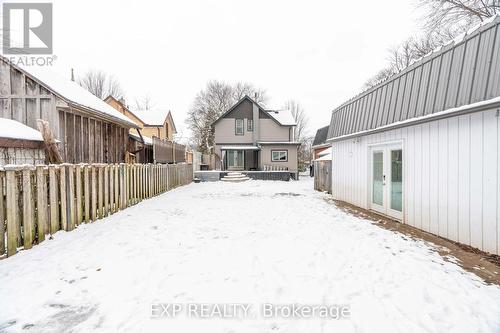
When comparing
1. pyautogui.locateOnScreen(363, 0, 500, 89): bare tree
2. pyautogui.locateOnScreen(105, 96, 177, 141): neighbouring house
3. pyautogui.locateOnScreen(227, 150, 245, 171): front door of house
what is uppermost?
pyautogui.locateOnScreen(363, 0, 500, 89): bare tree

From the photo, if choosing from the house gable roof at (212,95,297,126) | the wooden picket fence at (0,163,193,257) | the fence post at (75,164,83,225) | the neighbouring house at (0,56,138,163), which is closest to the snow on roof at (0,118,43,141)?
the neighbouring house at (0,56,138,163)

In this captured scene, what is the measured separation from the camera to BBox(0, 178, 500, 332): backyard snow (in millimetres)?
2361

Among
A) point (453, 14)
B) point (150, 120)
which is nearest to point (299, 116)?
point (150, 120)

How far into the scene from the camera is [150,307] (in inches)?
102

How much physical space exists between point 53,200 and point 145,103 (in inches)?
2175

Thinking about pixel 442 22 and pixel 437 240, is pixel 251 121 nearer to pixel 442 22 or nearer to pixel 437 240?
pixel 442 22

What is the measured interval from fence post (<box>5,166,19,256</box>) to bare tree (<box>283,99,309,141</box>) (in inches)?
2076

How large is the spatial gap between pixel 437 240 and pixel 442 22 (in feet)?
56.5

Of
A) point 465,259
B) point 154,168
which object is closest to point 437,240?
point 465,259

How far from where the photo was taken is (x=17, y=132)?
23.6 ft

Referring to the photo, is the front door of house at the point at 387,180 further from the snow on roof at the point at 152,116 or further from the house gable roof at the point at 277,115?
the snow on roof at the point at 152,116

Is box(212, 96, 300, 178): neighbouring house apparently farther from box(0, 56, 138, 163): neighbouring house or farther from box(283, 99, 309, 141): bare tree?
box(283, 99, 309, 141): bare tree

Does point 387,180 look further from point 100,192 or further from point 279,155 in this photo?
point 279,155

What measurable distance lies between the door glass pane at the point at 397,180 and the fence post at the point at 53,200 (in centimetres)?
788
